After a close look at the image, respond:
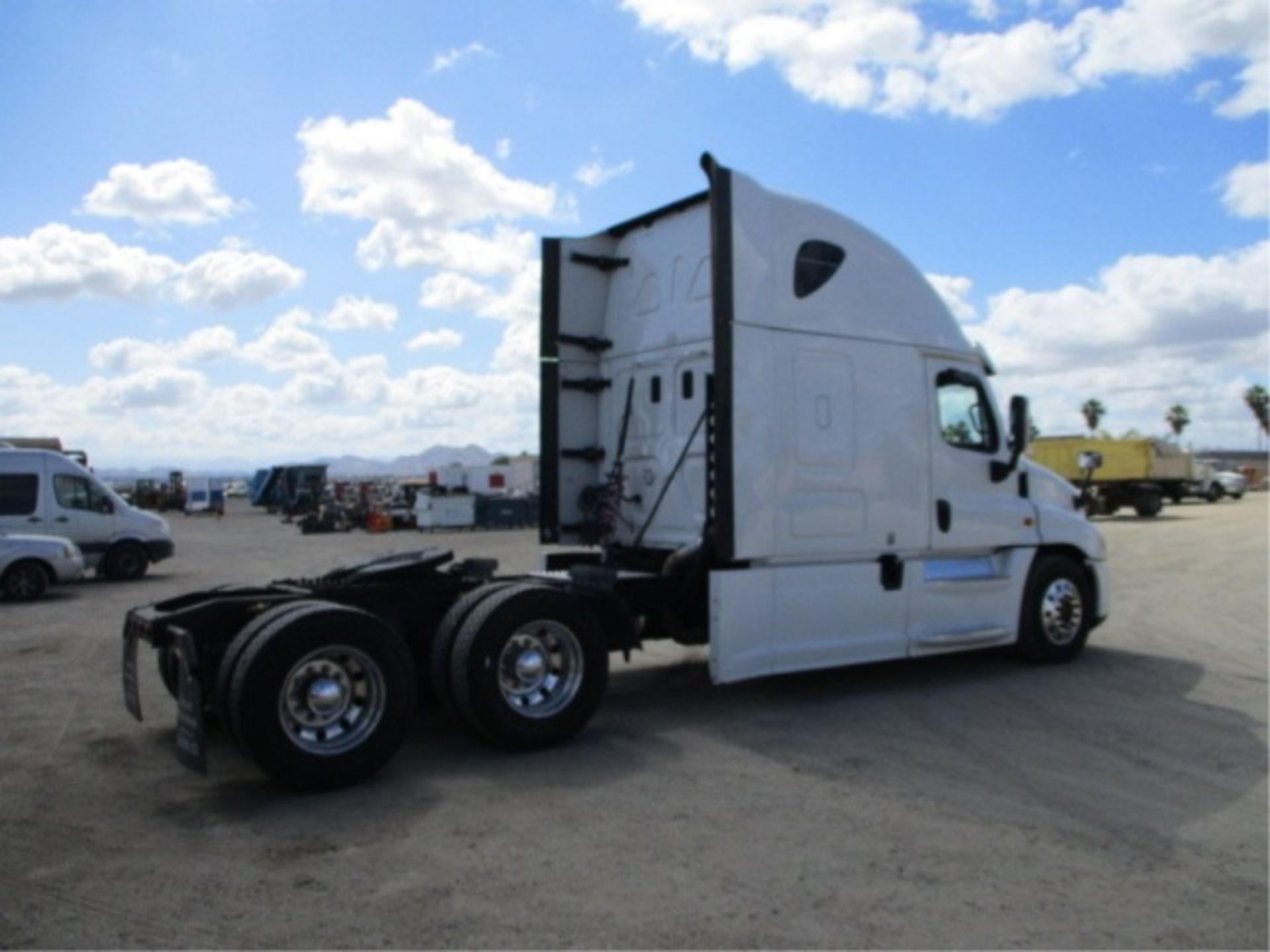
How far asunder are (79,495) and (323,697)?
50.4 ft

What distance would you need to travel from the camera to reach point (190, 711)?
533 centimetres

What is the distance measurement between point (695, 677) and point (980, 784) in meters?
3.44

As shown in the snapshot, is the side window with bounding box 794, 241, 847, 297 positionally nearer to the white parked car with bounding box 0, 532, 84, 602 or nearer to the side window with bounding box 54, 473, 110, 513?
the white parked car with bounding box 0, 532, 84, 602

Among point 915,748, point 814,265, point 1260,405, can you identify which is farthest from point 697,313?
point 1260,405

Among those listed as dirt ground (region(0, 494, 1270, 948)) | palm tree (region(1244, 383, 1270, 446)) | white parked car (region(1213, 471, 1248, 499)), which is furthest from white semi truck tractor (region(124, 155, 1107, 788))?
palm tree (region(1244, 383, 1270, 446))

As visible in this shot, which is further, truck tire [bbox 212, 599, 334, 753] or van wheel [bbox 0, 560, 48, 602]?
van wheel [bbox 0, 560, 48, 602]

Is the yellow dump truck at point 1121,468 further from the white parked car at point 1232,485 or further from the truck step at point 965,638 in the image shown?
the truck step at point 965,638

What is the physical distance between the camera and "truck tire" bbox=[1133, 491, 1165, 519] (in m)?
36.2

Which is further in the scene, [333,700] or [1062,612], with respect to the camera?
[1062,612]

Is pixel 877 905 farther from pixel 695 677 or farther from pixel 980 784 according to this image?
pixel 695 677

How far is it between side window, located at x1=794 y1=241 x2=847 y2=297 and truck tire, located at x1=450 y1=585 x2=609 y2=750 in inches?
115

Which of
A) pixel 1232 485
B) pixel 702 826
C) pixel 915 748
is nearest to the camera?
pixel 702 826

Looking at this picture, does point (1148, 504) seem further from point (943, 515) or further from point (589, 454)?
point (589, 454)

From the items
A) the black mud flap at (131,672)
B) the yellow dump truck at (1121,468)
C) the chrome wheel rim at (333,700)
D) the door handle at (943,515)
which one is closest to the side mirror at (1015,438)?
the door handle at (943,515)
